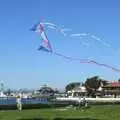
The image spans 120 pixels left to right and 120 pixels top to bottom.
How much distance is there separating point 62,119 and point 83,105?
74.5ft

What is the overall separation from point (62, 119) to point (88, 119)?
218cm

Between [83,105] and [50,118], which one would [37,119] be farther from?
[83,105]

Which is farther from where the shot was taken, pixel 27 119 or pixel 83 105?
pixel 83 105

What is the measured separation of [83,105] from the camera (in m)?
59.3

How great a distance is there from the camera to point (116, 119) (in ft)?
121

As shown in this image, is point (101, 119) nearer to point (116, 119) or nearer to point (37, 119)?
point (116, 119)

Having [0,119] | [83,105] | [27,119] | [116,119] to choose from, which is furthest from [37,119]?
[83,105]

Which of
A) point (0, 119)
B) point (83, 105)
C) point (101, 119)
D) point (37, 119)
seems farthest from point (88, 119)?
point (83, 105)

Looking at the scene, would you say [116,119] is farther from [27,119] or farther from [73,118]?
[27,119]

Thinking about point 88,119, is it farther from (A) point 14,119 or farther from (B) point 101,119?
(A) point 14,119

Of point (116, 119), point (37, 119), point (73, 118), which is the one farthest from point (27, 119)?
Result: point (116, 119)

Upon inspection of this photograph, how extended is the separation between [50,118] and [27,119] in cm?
202

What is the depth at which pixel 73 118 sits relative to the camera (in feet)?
125

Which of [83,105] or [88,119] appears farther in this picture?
[83,105]
